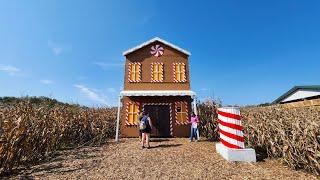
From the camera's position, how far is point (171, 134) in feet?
59.6

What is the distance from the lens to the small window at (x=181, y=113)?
60.1 ft

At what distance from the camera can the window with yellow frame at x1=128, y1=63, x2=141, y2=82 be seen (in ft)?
61.5

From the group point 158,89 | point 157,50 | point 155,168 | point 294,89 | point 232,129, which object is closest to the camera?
point 155,168

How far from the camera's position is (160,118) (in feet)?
60.4

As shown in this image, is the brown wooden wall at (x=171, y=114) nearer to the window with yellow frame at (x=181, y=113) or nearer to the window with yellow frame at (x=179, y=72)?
the window with yellow frame at (x=181, y=113)

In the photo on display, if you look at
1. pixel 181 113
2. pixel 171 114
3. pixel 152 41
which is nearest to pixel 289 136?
pixel 181 113

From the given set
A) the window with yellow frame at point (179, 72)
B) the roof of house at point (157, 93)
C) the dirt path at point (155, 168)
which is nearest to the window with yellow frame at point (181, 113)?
the roof of house at point (157, 93)

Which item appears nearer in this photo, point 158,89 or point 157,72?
point 158,89

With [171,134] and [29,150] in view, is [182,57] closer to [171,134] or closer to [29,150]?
[171,134]

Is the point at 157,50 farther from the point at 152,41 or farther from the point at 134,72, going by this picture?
the point at 134,72

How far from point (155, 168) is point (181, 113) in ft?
31.3

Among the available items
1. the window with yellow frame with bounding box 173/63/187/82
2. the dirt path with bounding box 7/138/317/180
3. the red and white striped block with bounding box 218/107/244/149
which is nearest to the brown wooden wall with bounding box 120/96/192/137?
the window with yellow frame with bounding box 173/63/187/82

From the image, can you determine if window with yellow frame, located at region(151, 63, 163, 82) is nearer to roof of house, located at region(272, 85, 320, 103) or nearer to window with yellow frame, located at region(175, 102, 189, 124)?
window with yellow frame, located at region(175, 102, 189, 124)

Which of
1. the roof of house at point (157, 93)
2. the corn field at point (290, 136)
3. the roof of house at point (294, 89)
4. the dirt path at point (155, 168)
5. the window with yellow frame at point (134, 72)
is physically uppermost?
the window with yellow frame at point (134, 72)
